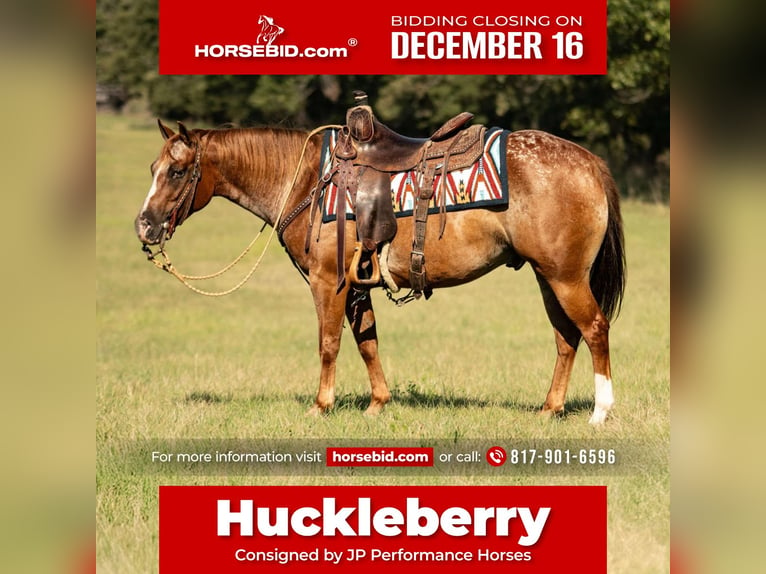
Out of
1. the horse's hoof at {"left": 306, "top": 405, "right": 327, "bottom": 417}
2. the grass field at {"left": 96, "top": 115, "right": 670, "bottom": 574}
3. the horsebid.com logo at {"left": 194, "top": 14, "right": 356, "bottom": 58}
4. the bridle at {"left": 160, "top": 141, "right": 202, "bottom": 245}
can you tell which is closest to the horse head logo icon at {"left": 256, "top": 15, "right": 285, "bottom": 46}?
the horsebid.com logo at {"left": 194, "top": 14, "right": 356, "bottom": 58}

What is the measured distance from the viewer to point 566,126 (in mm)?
28656

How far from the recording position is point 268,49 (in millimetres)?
5969

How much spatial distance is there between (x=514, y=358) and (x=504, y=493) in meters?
7.44

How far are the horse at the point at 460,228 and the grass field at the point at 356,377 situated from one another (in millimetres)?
668

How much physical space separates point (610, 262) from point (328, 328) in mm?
2499

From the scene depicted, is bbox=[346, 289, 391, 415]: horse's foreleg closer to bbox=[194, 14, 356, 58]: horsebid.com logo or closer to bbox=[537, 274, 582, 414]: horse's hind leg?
bbox=[537, 274, 582, 414]: horse's hind leg

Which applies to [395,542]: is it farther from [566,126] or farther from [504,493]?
[566,126]

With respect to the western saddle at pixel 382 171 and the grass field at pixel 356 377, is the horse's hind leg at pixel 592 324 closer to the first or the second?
the grass field at pixel 356 377

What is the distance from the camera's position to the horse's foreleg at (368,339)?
26.3 ft

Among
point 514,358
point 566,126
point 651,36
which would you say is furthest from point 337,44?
point 566,126

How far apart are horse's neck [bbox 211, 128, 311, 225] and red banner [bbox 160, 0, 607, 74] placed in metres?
1.94

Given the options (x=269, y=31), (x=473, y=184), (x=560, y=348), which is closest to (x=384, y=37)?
(x=269, y=31)
